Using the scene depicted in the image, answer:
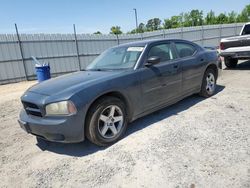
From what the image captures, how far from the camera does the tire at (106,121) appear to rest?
133 inches

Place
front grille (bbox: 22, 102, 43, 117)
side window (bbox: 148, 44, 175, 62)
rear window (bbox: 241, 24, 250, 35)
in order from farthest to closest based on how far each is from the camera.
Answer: rear window (bbox: 241, 24, 250, 35) → side window (bbox: 148, 44, 175, 62) → front grille (bbox: 22, 102, 43, 117)

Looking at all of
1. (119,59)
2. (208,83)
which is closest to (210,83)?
(208,83)

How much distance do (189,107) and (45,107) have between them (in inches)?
126

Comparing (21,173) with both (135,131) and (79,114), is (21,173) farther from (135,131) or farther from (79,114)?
(135,131)

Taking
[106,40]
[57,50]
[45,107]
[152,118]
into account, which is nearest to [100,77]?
[45,107]

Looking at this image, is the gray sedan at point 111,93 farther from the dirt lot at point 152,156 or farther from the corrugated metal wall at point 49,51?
the corrugated metal wall at point 49,51

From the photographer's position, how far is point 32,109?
137 inches

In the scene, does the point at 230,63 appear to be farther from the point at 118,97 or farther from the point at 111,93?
the point at 111,93

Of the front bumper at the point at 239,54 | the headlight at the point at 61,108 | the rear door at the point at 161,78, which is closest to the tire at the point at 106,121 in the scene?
the headlight at the point at 61,108

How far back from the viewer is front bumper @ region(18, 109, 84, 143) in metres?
Answer: 3.16

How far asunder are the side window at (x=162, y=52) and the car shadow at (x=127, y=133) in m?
1.14

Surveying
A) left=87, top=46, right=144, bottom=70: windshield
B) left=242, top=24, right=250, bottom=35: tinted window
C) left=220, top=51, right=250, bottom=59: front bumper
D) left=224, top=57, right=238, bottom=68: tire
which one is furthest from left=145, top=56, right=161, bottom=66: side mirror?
left=242, top=24, right=250, bottom=35: tinted window

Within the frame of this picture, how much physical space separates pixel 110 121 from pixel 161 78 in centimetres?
136

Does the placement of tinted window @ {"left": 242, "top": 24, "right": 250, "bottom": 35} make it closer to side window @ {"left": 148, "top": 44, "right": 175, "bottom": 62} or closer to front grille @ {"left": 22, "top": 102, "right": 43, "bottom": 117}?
side window @ {"left": 148, "top": 44, "right": 175, "bottom": 62}
